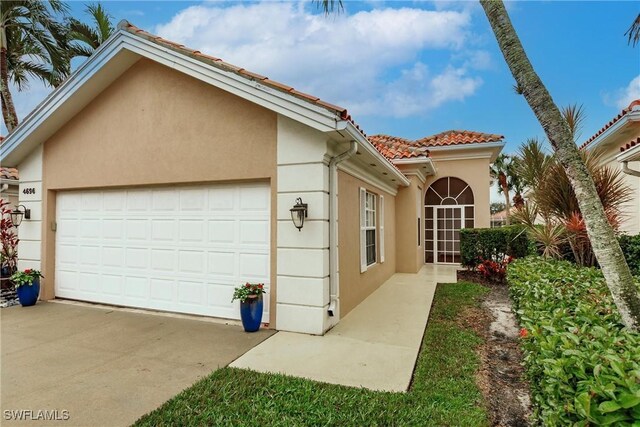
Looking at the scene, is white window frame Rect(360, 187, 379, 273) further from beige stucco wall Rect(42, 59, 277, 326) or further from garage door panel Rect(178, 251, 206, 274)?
garage door panel Rect(178, 251, 206, 274)

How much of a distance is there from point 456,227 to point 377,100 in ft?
26.0

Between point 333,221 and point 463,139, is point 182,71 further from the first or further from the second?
point 463,139

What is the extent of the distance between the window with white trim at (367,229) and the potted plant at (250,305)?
3058mm

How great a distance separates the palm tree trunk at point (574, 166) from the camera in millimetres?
2828

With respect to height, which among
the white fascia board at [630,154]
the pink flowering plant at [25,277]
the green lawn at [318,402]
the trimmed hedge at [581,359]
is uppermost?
the white fascia board at [630,154]

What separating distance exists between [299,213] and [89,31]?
1430cm

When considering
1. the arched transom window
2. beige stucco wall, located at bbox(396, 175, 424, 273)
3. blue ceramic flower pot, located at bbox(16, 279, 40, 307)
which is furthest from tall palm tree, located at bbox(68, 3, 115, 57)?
the arched transom window

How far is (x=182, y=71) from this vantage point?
246 inches

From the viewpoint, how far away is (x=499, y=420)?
343 cm

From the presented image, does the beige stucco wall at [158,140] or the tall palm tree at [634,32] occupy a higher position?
the tall palm tree at [634,32]

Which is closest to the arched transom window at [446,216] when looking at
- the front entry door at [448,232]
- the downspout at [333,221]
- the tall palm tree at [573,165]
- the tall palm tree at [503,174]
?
the front entry door at [448,232]

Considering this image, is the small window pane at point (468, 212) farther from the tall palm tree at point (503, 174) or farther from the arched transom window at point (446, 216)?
the tall palm tree at point (503, 174)

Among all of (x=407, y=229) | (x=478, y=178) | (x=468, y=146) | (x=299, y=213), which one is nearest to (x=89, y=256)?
(x=299, y=213)

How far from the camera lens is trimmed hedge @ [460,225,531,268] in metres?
11.1
